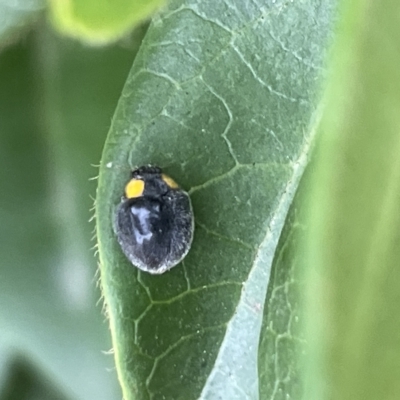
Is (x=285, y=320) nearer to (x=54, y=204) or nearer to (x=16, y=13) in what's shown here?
(x=16, y=13)

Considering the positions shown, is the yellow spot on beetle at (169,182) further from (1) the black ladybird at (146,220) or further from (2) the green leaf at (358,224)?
(2) the green leaf at (358,224)

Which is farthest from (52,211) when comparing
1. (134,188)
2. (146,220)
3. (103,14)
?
(103,14)

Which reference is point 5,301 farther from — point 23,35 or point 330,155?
point 330,155

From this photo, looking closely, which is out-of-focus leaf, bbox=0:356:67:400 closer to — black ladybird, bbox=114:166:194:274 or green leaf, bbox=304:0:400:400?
black ladybird, bbox=114:166:194:274

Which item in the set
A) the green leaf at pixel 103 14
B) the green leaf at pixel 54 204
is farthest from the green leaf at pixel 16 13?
the green leaf at pixel 54 204

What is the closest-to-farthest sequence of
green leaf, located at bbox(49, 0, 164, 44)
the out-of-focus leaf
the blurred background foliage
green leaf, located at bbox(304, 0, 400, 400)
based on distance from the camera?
green leaf, located at bbox(304, 0, 400, 400) → green leaf, located at bbox(49, 0, 164, 44) → the blurred background foliage → the out-of-focus leaf

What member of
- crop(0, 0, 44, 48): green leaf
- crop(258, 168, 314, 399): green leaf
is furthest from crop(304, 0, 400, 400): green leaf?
crop(0, 0, 44, 48): green leaf

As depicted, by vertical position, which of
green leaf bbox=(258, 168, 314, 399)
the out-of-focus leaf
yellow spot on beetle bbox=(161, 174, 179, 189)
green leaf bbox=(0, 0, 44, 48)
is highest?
green leaf bbox=(0, 0, 44, 48)
